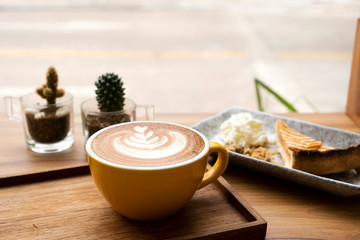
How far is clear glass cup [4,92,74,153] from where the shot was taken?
1002 mm

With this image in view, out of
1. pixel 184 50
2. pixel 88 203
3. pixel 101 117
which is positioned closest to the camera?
pixel 88 203

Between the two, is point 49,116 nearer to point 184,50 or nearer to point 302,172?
point 302,172

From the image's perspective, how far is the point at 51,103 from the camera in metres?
1.03

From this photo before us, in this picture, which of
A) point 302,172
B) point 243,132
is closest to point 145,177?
point 302,172

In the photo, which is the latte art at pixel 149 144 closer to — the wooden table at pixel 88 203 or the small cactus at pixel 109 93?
the wooden table at pixel 88 203

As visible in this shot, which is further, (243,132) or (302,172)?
(243,132)

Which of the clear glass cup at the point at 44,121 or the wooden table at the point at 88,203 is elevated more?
the clear glass cup at the point at 44,121

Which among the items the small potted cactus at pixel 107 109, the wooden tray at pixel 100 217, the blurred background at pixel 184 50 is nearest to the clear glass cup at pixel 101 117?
the small potted cactus at pixel 107 109

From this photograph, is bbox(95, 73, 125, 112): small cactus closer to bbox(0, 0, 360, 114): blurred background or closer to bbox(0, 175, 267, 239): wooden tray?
bbox(0, 175, 267, 239): wooden tray

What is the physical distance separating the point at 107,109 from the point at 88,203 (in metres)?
0.31

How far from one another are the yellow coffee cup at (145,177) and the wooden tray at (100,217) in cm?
3

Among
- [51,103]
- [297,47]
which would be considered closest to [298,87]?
[297,47]

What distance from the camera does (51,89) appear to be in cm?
101

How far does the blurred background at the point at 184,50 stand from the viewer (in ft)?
12.1
